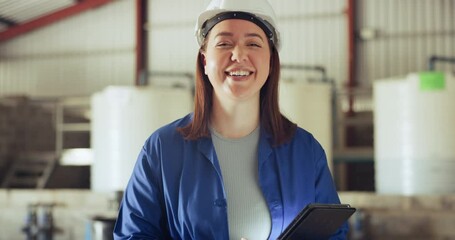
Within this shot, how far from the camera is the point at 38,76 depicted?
14.3 m

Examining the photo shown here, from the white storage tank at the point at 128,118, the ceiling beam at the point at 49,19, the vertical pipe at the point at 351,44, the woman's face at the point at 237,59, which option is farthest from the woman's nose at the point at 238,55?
the ceiling beam at the point at 49,19

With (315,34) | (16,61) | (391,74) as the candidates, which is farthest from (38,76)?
(391,74)

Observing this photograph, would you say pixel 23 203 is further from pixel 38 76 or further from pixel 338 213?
pixel 338 213

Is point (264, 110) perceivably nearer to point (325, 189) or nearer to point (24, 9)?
point (325, 189)

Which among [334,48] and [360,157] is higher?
[334,48]

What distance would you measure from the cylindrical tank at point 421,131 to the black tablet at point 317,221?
5538mm

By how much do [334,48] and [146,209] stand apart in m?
10.7

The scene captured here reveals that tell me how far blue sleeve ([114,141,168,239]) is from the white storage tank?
20.8 feet

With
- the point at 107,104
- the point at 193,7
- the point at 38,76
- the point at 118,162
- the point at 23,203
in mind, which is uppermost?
the point at 193,7

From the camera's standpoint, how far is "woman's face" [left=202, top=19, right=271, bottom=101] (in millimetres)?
1727

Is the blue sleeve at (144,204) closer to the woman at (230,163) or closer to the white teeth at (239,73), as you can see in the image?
the woman at (230,163)

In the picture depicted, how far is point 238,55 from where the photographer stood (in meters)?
1.72

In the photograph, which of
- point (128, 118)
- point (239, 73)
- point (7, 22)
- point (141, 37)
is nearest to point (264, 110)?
point (239, 73)

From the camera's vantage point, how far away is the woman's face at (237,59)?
1727 millimetres
